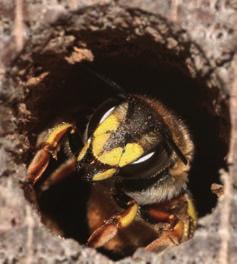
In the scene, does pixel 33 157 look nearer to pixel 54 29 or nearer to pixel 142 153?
pixel 142 153

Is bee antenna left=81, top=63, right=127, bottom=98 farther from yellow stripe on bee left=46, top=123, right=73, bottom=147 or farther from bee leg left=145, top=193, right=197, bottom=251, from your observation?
bee leg left=145, top=193, right=197, bottom=251

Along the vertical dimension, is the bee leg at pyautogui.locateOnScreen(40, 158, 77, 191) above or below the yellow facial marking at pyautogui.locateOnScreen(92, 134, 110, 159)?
below

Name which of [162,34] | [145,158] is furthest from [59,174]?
[162,34]

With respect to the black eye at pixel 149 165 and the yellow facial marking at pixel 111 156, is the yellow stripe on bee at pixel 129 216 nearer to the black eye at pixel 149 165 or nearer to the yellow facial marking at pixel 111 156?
the black eye at pixel 149 165

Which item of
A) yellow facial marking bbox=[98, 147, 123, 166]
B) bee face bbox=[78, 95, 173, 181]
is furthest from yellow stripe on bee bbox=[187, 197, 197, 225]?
yellow facial marking bbox=[98, 147, 123, 166]

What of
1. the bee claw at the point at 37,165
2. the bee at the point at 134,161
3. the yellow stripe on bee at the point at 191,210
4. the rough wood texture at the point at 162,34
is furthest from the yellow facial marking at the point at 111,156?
the yellow stripe on bee at the point at 191,210

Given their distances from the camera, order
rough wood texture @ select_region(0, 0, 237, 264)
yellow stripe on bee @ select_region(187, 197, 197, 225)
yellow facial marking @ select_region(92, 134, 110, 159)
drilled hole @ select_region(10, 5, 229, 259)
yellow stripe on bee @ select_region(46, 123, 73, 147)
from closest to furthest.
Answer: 1. rough wood texture @ select_region(0, 0, 237, 264)
2. drilled hole @ select_region(10, 5, 229, 259)
3. yellow facial marking @ select_region(92, 134, 110, 159)
4. yellow stripe on bee @ select_region(46, 123, 73, 147)
5. yellow stripe on bee @ select_region(187, 197, 197, 225)
